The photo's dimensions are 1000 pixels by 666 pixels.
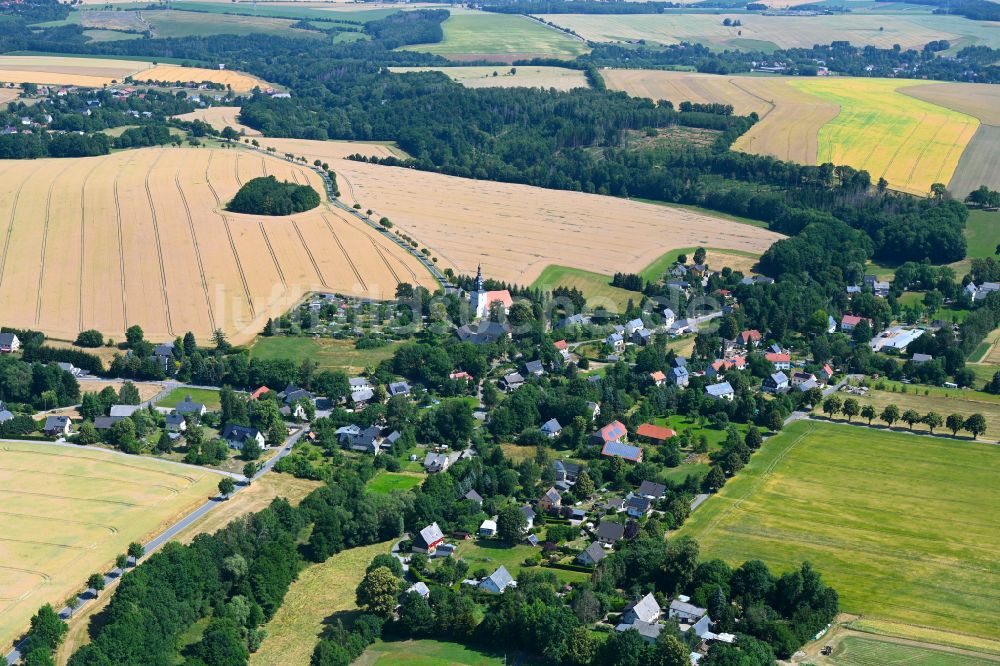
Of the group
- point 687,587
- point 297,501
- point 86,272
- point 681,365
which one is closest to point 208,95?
point 86,272

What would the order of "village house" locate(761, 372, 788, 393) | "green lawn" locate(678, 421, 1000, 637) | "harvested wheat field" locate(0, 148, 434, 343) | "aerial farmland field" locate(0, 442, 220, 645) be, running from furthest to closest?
"harvested wheat field" locate(0, 148, 434, 343) → "village house" locate(761, 372, 788, 393) → "aerial farmland field" locate(0, 442, 220, 645) → "green lawn" locate(678, 421, 1000, 637)

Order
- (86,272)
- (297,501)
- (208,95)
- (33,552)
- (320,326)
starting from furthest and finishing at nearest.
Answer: (208,95), (86,272), (320,326), (297,501), (33,552)

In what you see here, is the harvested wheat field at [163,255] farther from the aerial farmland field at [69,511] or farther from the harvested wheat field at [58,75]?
the harvested wheat field at [58,75]

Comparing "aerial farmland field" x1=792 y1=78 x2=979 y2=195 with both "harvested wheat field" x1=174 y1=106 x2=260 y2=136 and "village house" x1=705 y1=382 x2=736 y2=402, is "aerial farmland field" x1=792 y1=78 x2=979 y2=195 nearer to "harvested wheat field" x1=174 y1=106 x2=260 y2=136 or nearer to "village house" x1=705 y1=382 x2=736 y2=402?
"village house" x1=705 y1=382 x2=736 y2=402

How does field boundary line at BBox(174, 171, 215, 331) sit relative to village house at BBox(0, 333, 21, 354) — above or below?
above

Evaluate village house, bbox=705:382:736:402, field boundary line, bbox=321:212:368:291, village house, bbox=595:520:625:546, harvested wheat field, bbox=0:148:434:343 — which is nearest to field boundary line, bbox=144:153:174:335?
harvested wheat field, bbox=0:148:434:343

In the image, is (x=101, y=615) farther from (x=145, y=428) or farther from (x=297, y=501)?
(x=145, y=428)
